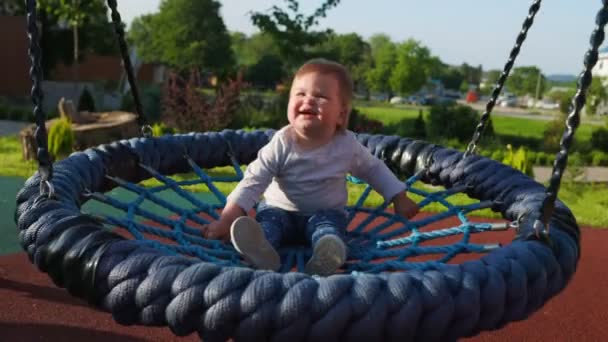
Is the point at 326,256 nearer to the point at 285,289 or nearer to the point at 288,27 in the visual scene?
the point at 285,289

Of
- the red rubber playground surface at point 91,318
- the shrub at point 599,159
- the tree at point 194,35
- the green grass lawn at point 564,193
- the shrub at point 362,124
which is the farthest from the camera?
the tree at point 194,35

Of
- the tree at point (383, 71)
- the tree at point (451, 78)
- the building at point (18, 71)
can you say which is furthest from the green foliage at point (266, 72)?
the tree at point (451, 78)

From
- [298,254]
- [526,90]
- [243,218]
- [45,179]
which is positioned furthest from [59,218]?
[526,90]

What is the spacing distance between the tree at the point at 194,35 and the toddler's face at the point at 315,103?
2624 cm

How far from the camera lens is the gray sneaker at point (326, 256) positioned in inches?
52.4

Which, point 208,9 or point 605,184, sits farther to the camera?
point 208,9

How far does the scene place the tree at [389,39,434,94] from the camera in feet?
98.5

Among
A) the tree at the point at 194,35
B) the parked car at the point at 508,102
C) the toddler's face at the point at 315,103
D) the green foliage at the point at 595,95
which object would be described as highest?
the tree at the point at 194,35

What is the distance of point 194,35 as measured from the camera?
28.5 metres

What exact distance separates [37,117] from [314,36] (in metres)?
10.5

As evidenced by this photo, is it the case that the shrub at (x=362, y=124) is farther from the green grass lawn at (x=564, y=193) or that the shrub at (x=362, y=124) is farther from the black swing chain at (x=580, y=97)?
the black swing chain at (x=580, y=97)

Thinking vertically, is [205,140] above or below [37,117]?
below

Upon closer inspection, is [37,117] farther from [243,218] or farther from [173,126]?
[173,126]

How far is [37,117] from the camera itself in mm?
1198
